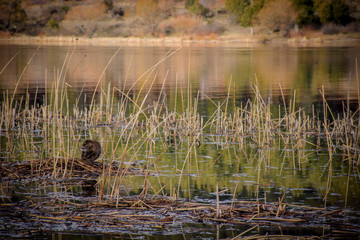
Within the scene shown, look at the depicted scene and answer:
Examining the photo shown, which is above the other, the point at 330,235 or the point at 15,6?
the point at 15,6

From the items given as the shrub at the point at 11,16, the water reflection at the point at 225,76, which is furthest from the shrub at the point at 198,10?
the water reflection at the point at 225,76

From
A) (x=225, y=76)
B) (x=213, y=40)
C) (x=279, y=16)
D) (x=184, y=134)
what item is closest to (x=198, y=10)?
(x=213, y=40)

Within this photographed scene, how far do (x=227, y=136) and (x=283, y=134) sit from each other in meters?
1.75

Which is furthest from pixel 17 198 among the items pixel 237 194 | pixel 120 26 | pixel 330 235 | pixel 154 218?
pixel 120 26

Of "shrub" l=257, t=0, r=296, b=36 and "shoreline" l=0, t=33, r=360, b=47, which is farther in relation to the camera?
"shrub" l=257, t=0, r=296, b=36

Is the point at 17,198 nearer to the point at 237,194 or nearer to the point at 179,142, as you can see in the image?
the point at 237,194

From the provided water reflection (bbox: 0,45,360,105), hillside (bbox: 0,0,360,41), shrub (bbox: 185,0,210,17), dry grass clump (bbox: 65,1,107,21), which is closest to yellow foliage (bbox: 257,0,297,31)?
hillside (bbox: 0,0,360,41)

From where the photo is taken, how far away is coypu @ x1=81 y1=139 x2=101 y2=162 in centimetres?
1096

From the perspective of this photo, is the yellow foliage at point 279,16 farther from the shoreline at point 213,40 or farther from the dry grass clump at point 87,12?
the dry grass clump at point 87,12

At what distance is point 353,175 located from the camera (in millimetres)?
10922

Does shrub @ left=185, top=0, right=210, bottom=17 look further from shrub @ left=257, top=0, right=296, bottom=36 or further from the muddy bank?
the muddy bank

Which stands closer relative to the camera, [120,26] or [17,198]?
[17,198]

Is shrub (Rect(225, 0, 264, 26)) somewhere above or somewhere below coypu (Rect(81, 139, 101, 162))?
above


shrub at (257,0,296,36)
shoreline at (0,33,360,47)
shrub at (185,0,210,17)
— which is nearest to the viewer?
shoreline at (0,33,360,47)
